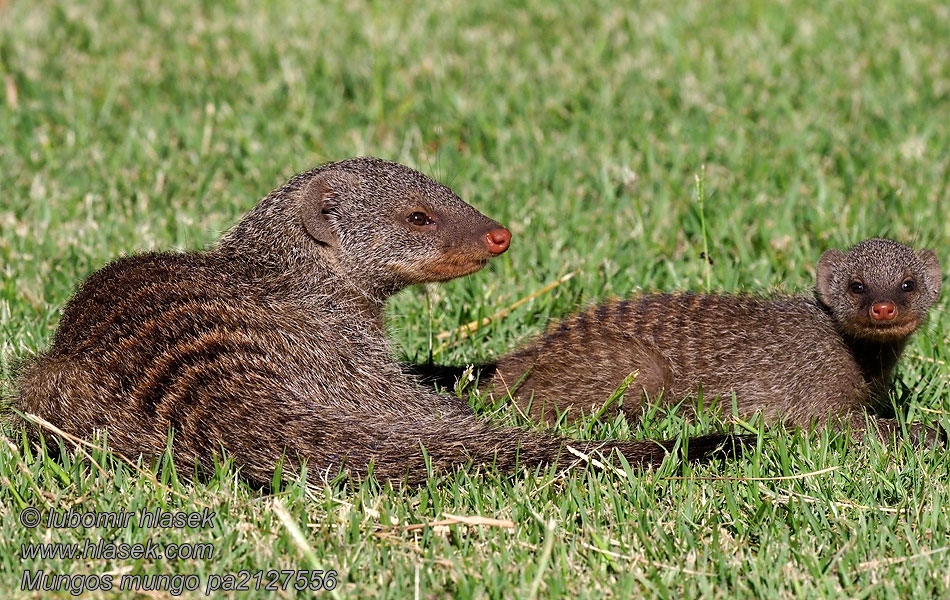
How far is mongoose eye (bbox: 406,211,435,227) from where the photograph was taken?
13.3 ft

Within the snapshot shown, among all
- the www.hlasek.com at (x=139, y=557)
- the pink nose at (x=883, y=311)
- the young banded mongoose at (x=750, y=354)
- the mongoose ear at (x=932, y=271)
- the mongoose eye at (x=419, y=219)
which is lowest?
the www.hlasek.com at (x=139, y=557)

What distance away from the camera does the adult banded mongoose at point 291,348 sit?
331cm

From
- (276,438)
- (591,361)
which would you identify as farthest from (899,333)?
(276,438)

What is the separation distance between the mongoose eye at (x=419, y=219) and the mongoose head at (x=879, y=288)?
1364 mm

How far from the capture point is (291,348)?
3.62 metres

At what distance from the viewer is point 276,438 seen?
328 centimetres

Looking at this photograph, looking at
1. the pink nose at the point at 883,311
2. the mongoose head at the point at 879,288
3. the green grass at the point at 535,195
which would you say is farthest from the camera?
the mongoose head at the point at 879,288

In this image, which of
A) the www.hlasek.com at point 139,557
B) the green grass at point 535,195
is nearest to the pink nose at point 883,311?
the green grass at point 535,195

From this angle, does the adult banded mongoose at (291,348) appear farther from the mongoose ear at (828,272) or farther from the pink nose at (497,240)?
the mongoose ear at (828,272)

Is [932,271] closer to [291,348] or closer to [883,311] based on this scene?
[883,311]

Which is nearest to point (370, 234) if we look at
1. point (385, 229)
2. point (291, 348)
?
point (385, 229)

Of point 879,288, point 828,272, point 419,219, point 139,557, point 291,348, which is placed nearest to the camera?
point 139,557

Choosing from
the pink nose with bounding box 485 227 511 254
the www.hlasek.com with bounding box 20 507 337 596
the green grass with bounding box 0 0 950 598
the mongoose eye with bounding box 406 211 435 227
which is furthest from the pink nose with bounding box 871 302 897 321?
the www.hlasek.com with bounding box 20 507 337 596

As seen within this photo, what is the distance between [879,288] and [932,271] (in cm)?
32
